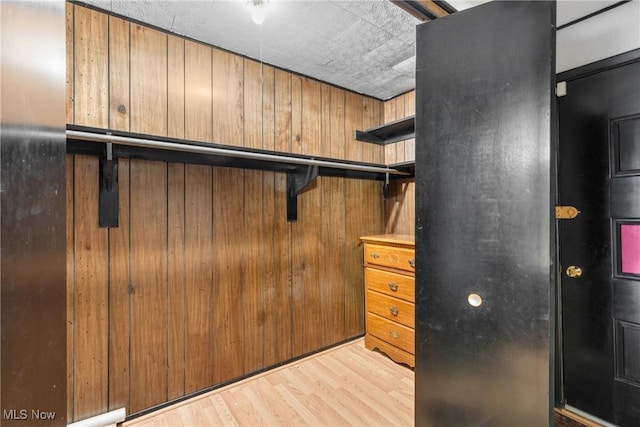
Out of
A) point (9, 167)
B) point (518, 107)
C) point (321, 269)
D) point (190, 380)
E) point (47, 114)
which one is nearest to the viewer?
point (9, 167)

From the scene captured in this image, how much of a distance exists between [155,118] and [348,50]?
138 cm

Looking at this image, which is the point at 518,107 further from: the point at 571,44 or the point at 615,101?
the point at 571,44

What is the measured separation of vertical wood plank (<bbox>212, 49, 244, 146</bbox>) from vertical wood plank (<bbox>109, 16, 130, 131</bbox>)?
0.51m

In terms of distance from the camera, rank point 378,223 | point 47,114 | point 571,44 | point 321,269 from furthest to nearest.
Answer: point 378,223, point 321,269, point 571,44, point 47,114

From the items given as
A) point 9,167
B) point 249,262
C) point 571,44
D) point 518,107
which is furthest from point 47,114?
point 571,44

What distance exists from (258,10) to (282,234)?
149cm

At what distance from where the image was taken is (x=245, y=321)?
214cm

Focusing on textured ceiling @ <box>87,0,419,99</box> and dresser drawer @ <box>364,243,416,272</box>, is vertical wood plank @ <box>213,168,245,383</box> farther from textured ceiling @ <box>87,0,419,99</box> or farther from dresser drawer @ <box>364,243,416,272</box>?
dresser drawer @ <box>364,243,416,272</box>

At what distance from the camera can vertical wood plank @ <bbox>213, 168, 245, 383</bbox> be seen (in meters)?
2.02

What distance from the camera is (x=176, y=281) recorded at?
1.87 meters

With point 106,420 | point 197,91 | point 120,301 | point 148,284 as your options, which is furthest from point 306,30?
point 106,420

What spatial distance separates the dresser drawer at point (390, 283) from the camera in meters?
2.24

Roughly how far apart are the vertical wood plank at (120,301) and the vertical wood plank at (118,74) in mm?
248

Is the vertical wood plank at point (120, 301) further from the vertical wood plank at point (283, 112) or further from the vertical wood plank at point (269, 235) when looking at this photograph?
the vertical wood plank at point (283, 112)
